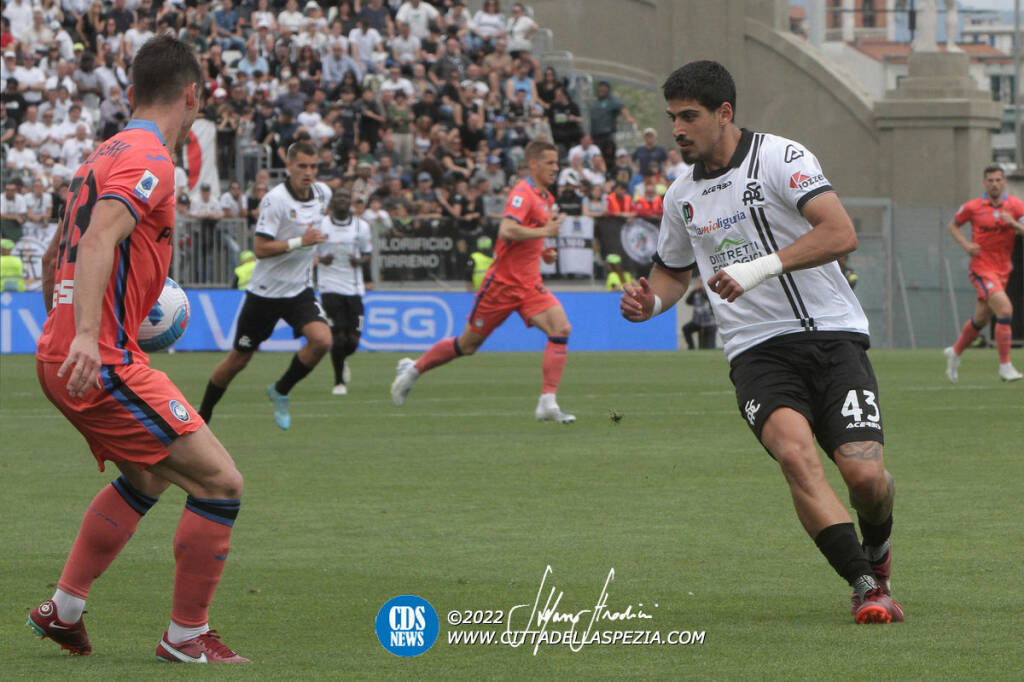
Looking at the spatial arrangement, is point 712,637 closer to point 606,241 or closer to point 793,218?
point 793,218

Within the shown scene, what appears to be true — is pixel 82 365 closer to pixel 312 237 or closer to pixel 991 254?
pixel 312 237

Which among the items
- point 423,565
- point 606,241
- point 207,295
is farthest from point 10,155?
point 423,565

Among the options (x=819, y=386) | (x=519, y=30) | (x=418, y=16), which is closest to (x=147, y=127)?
(x=819, y=386)

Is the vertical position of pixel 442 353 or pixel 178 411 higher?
pixel 178 411

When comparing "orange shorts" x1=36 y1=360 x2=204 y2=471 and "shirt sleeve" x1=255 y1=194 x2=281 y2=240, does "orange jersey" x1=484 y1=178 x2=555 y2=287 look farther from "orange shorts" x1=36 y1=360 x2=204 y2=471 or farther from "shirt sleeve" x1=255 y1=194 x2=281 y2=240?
"orange shorts" x1=36 y1=360 x2=204 y2=471

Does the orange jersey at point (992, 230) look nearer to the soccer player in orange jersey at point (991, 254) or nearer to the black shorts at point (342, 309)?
the soccer player in orange jersey at point (991, 254)

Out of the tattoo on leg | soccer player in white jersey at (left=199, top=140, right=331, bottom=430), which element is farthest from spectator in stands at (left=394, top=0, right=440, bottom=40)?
the tattoo on leg

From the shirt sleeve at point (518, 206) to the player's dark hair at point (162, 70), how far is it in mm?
10131

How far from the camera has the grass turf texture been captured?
Result: 5957 millimetres

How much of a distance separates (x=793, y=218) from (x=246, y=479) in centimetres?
563

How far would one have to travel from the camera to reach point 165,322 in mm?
6430

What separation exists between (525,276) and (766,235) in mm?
9358

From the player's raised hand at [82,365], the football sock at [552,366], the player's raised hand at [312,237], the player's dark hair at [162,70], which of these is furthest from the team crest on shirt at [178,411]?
the football sock at [552,366]

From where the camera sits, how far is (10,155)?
29.5 m
